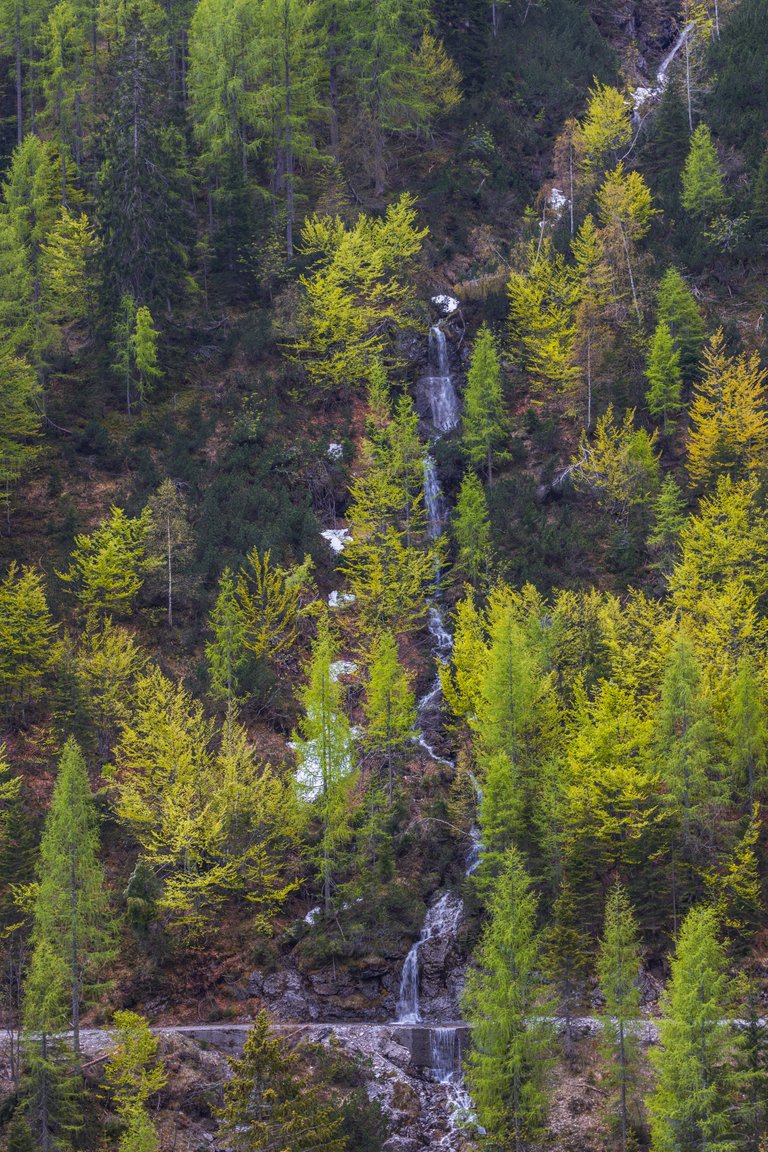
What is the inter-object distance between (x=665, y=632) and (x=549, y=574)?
9949mm

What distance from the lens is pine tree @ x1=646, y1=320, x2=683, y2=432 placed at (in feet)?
194

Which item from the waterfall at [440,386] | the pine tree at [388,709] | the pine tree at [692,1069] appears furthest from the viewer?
the waterfall at [440,386]

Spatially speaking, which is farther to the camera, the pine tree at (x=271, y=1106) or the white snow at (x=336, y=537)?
the white snow at (x=336, y=537)

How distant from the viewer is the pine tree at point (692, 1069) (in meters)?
30.3

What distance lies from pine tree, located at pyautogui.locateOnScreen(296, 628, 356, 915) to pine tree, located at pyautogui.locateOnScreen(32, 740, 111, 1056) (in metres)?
8.20

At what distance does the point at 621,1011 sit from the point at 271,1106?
9946 millimetres

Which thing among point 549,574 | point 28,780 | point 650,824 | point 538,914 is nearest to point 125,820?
point 28,780

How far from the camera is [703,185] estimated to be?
69.0 meters

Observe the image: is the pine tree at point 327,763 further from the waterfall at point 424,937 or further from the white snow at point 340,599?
the white snow at point 340,599

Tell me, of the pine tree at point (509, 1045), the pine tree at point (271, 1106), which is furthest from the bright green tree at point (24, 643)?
the pine tree at point (271, 1106)

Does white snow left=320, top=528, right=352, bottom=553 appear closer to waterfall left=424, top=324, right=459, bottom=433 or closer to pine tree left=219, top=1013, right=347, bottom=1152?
waterfall left=424, top=324, right=459, bottom=433

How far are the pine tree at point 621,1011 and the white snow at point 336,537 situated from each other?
27269 mm

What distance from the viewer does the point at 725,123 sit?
73938 mm

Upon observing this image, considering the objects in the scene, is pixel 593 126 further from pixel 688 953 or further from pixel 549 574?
pixel 688 953
